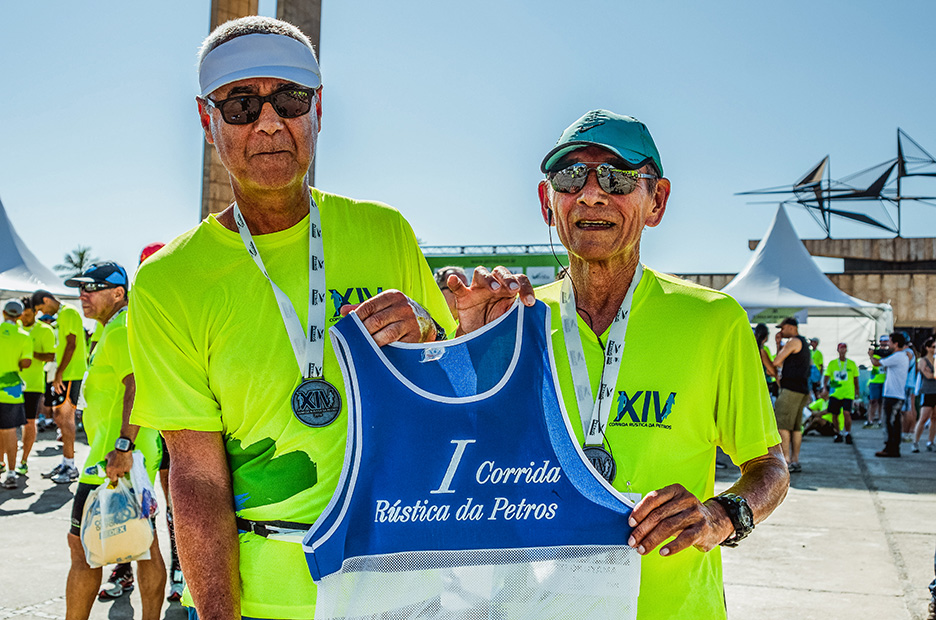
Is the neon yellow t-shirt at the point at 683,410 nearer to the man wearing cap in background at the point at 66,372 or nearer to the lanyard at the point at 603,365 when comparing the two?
the lanyard at the point at 603,365

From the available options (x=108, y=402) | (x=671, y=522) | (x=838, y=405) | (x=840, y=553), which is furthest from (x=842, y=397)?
(x=671, y=522)

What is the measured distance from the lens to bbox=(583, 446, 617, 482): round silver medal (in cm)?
187

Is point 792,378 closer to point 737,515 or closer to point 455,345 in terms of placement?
point 737,515

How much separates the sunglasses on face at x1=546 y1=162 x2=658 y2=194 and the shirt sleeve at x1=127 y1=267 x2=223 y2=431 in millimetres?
995

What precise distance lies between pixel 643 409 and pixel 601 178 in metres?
0.59

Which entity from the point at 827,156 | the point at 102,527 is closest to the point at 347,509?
the point at 102,527

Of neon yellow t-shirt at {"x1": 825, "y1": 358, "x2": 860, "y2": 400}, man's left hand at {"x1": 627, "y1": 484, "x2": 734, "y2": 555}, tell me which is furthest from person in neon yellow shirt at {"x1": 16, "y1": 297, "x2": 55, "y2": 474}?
neon yellow t-shirt at {"x1": 825, "y1": 358, "x2": 860, "y2": 400}

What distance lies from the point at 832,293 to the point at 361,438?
1649 cm

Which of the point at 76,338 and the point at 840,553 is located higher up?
the point at 76,338

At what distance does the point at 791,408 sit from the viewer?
10.8 metres

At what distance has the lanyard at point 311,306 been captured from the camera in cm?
183

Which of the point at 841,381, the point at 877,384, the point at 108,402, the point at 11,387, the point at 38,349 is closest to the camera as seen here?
the point at 108,402

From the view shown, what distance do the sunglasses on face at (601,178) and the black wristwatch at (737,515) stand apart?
2.60ft

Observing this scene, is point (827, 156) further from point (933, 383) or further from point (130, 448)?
point (130, 448)
